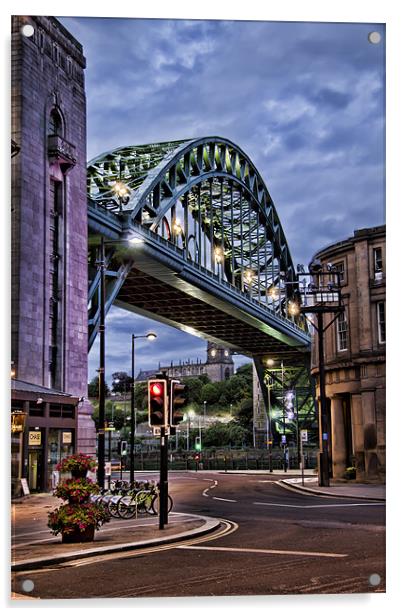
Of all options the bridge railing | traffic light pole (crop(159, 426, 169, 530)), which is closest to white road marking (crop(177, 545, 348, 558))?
traffic light pole (crop(159, 426, 169, 530))

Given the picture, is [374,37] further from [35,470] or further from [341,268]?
[35,470]

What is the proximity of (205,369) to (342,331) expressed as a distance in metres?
5.45

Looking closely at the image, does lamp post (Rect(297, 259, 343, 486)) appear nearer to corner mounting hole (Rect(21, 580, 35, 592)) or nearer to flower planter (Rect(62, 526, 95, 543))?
flower planter (Rect(62, 526, 95, 543))

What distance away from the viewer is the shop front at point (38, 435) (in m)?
11.7

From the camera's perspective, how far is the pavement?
1035 cm

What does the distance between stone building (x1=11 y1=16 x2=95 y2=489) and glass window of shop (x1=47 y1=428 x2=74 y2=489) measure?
3 cm

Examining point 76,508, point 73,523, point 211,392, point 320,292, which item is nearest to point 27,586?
point 73,523

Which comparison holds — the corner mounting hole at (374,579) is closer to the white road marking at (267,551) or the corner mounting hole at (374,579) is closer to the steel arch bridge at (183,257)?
the white road marking at (267,551)

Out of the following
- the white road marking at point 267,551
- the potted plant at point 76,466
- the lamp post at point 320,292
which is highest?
the lamp post at point 320,292

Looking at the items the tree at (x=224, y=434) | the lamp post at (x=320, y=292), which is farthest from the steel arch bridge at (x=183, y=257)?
the lamp post at (x=320, y=292)

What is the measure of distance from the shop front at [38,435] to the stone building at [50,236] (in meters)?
0.05

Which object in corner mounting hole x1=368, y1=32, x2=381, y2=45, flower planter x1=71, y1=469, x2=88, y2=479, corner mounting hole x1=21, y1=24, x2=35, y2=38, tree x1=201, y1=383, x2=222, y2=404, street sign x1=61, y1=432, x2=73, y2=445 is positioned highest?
corner mounting hole x1=21, y1=24, x2=35, y2=38
